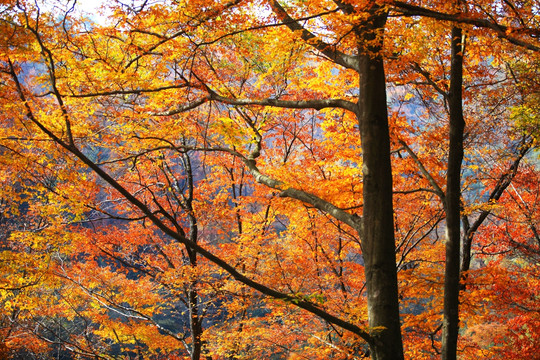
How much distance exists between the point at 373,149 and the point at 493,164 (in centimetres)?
676

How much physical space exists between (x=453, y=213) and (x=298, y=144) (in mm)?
8975

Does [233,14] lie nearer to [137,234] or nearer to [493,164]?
[493,164]

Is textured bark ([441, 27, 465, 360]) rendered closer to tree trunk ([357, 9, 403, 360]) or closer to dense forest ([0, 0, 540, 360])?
dense forest ([0, 0, 540, 360])

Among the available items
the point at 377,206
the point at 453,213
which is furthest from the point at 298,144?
the point at 377,206

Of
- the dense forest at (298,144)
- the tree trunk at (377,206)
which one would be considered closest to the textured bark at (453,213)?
the dense forest at (298,144)

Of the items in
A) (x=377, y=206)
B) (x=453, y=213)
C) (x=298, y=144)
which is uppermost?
(x=298, y=144)

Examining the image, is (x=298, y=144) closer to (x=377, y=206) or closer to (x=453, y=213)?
(x=453, y=213)

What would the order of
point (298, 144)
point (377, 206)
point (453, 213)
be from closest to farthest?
point (377, 206) → point (453, 213) → point (298, 144)

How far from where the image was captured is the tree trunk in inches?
117

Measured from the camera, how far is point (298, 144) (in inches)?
511

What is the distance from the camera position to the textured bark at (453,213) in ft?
13.3

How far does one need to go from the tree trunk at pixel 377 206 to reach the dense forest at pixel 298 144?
0.6 inches

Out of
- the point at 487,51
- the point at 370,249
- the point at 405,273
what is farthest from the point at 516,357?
the point at 370,249

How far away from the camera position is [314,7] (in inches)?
166
